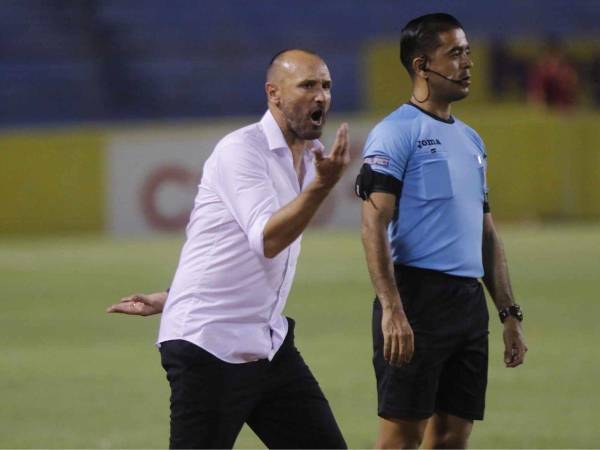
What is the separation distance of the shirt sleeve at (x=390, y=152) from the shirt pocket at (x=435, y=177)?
92 mm

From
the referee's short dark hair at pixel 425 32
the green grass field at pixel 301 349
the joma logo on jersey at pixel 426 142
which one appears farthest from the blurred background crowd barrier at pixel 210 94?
the joma logo on jersey at pixel 426 142

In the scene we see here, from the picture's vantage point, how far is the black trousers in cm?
517

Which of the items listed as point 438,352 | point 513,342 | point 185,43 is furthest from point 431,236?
point 185,43

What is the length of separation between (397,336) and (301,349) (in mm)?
5729

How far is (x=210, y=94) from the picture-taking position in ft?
91.0

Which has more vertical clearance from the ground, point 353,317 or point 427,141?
point 427,141

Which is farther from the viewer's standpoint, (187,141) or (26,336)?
(187,141)

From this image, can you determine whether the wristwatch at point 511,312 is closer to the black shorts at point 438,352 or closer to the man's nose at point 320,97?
the black shorts at point 438,352

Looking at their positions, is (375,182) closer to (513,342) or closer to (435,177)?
(435,177)

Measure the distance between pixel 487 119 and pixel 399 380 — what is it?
57.8 ft

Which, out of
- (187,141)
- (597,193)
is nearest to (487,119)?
(597,193)

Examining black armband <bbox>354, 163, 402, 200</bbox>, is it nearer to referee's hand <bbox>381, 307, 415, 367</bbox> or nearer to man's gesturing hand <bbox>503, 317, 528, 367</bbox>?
referee's hand <bbox>381, 307, 415, 367</bbox>

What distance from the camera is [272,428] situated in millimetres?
5406

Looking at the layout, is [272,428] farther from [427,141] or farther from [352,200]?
[352,200]
